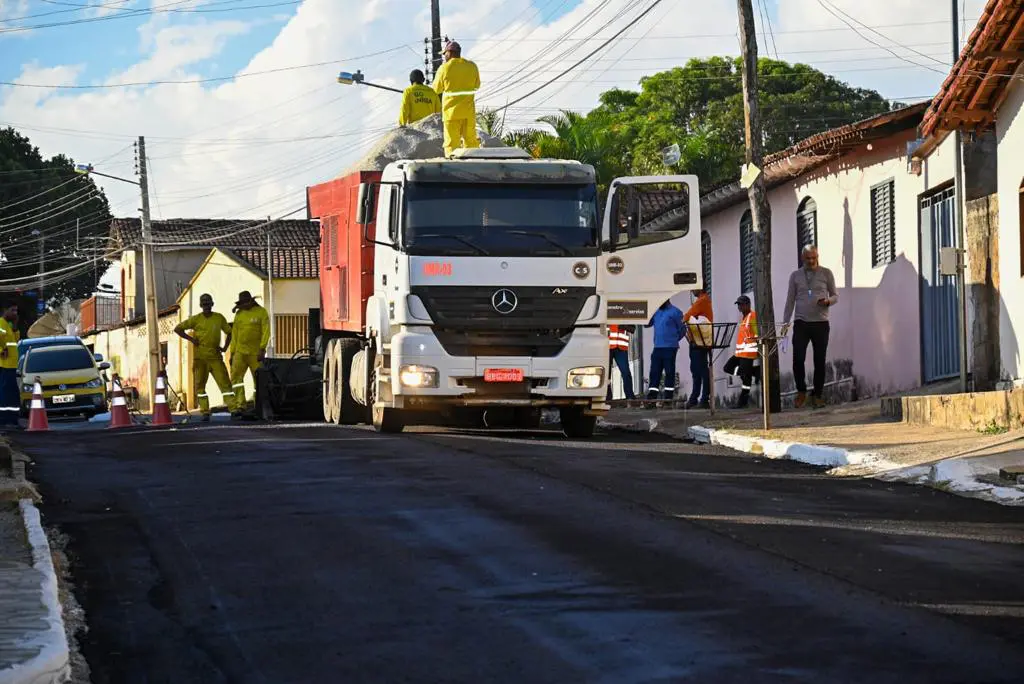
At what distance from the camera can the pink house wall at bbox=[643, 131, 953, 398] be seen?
71.8 ft

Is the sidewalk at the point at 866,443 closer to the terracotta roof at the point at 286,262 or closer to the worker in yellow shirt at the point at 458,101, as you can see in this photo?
the worker in yellow shirt at the point at 458,101

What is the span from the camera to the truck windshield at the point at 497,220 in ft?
57.4

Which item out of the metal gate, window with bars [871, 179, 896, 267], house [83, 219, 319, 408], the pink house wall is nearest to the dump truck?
the metal gate

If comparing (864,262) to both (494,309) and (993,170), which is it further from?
(494,309)

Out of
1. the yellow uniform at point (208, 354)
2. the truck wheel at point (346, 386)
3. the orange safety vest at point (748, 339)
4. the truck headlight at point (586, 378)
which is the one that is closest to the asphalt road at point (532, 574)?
the truck headlight at point (586, 378)

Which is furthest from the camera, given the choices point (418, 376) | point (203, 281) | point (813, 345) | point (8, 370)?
point (203, 281)

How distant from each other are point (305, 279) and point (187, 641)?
47.4 meters

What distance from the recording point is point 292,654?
7.10m

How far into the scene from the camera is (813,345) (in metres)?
21.8

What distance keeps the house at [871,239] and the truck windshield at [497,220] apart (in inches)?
213

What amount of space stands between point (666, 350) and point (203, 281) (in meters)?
38.0

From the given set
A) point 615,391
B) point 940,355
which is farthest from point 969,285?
point 615,391

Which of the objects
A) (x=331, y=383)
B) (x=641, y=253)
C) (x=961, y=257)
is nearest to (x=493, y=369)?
(x=641, y=253)

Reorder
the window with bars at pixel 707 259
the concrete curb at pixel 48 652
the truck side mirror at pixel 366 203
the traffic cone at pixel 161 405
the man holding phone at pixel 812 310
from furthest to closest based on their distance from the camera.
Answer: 1. the window with bars at pixel 707 259
2. the traffic cone at pixel 161 405
3. the man holding phone at pixel 812 310
4. the truck side mirror at pixel 366 203
5. the concrete curb at pixel 48 652
